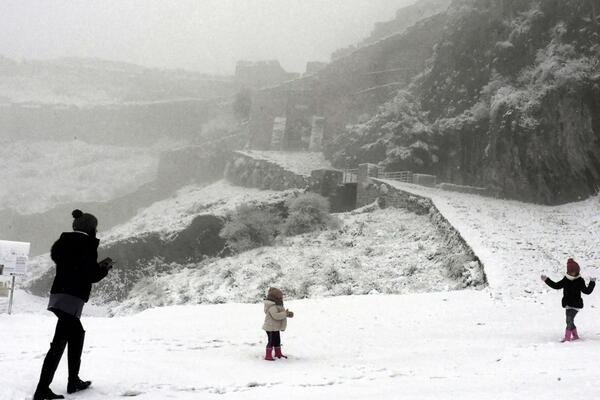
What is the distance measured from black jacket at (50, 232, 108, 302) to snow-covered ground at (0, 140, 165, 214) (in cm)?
4091

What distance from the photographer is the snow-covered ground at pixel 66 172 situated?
4353 cm

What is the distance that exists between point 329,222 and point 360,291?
25.2 feet

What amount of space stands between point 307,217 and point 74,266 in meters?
16.2

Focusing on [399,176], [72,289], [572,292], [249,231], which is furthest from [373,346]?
[399,176]

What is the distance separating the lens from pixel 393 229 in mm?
17984

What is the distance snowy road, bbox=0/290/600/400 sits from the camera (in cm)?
480

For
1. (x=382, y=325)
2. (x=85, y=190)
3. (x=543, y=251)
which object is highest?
(x=85, y=190)

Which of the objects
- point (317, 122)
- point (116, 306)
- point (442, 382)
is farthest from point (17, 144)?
point (442, 382)

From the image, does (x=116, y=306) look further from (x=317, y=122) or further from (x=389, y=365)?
(x=317, y=122)

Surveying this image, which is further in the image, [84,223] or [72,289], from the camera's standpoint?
[84,223]

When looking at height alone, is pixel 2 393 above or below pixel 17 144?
below

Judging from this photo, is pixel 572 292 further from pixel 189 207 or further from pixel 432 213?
pixel 189 207

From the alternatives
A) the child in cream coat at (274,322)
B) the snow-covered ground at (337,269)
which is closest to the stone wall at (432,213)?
the snow-covered ground at (337,269)

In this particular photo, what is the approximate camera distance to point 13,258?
10750mm
